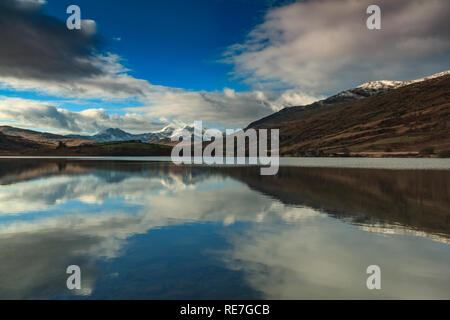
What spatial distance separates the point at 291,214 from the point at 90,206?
66.0 ft

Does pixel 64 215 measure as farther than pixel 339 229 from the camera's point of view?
Yes

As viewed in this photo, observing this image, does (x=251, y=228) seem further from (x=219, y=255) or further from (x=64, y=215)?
(x=64, y=215)

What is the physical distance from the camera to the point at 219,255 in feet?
48.3

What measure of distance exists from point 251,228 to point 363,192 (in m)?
22.6

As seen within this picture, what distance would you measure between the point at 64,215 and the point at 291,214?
19848mm
